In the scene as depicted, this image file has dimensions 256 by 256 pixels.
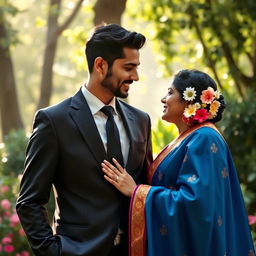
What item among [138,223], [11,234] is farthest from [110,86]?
[11,234]

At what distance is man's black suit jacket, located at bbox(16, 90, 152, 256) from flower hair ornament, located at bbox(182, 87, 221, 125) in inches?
22.2

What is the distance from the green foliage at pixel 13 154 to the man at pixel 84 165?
482 centimetres

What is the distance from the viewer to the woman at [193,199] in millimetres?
3621

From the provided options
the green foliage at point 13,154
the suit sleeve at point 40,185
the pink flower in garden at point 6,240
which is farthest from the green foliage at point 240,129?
the suit sleeve at point 40,185

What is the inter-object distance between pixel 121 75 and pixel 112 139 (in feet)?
1.15

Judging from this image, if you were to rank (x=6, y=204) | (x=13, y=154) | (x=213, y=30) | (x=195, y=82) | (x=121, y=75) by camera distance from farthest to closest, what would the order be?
(x=213, y=30) → (x=13, y=154) → (x=6, y=204) → (x=195, y=82) → (x=121, y=75)

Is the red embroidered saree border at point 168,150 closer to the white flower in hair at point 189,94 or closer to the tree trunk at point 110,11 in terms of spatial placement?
the white flower in hair at point 189,94

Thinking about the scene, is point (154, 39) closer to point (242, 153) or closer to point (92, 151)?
point (242, 153)

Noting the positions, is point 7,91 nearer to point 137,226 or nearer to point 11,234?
point 11,234

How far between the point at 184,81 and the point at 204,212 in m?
0.80

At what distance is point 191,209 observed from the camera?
3602mm

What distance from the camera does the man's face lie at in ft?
12.3

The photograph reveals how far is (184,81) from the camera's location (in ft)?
13.0

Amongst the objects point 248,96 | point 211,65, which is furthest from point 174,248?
point 211,65
